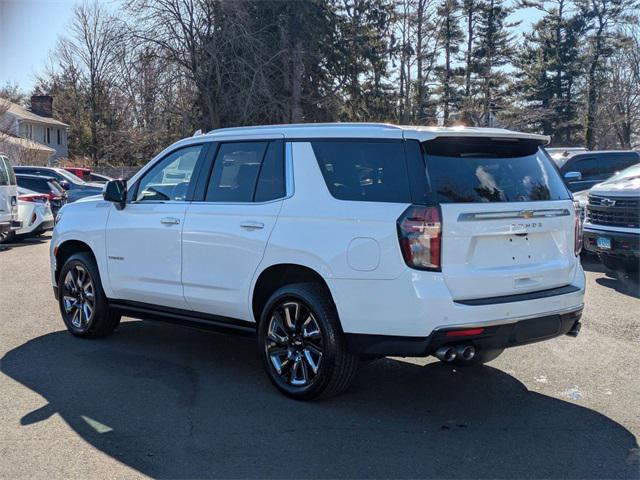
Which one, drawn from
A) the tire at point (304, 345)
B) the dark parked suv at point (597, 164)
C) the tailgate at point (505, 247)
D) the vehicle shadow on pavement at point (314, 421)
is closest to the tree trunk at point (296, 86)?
the dark parked suv at point (597, 164)

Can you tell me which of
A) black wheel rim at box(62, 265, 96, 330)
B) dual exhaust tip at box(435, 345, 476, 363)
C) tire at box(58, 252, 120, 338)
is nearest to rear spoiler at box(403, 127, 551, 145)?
dual exhaust tip at box(435, 345, 476, 363)

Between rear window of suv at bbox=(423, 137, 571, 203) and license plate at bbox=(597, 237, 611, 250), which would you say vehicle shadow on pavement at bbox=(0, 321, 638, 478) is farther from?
license plate at bbox=(597, 237, 611, 250)

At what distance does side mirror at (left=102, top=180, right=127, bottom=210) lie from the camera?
21.6 ft

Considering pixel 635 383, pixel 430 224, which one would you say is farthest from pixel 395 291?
pixel 635 383

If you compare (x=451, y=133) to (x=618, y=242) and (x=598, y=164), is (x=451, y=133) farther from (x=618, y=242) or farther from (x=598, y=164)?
(x=598, y=164)

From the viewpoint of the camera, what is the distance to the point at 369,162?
195 inches

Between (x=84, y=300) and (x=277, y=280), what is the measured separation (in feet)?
8.68

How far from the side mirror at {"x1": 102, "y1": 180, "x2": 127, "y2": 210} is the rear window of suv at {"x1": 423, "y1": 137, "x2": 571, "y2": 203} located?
3186 millimetres

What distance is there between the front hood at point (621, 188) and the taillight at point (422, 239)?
6.22m

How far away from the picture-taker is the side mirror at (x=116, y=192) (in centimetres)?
659

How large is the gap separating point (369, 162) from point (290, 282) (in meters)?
1.12

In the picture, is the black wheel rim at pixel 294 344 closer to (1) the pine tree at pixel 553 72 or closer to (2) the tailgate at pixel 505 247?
(2) the tailgate at pixel 505 247

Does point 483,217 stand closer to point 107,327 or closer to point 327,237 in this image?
point 327,237

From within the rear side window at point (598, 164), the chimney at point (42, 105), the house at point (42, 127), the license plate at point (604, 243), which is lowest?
the license plate at point (604, 243)
